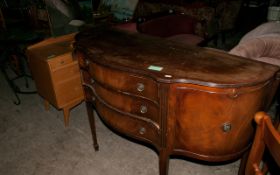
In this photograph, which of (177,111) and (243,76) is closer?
(243,76)

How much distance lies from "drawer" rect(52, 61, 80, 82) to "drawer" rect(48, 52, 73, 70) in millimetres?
35

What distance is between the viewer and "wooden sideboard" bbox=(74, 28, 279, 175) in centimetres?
140

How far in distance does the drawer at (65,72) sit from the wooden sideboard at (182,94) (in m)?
0.89

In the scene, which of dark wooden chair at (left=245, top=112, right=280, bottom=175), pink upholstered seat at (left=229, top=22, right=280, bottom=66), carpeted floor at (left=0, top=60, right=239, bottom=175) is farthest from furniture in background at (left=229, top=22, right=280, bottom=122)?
carpeted floor at (left=0, top=60, right=239, bottom=175)

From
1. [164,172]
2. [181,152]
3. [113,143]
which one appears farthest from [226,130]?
[113,143]

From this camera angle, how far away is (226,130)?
147 cm

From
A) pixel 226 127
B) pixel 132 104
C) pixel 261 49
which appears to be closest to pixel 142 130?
pixel 132 104

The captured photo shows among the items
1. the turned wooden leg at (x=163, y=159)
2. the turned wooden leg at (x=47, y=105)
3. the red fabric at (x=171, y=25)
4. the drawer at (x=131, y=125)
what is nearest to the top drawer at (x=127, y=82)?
the drawer at (x=131, y=125)

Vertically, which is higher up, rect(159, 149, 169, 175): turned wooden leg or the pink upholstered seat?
the pink upholstered seat

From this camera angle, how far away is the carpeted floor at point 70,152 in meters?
2.41

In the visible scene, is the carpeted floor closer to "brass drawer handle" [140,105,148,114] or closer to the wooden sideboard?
the wooden sideboard

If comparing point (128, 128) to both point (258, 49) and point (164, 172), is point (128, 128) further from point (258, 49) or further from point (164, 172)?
point (258, 49)

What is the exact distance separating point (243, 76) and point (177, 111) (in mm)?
441

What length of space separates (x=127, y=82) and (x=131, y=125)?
37cm
